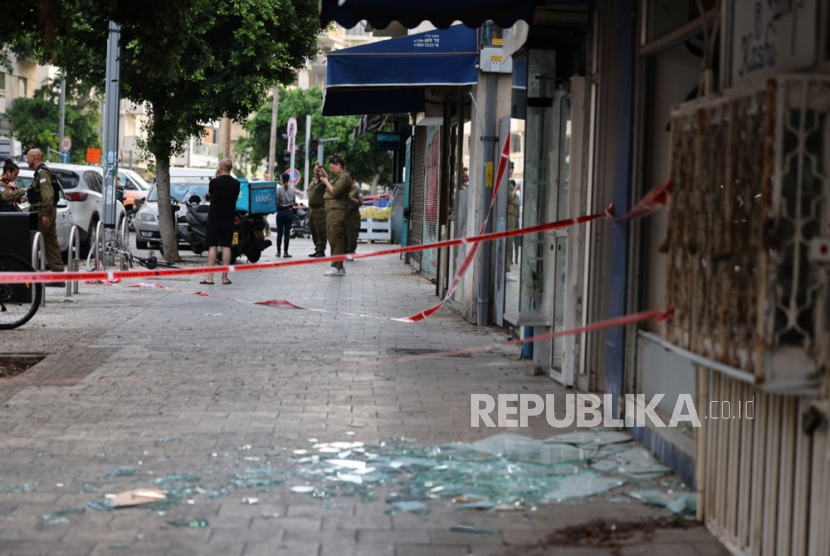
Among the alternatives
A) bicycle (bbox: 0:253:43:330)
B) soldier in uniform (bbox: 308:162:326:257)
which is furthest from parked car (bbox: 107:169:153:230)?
bicycle (bbox: 0:253:43:330)

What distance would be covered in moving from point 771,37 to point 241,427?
3878 mm

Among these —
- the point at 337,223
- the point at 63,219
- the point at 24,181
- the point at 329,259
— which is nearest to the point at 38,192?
the point at 63,219

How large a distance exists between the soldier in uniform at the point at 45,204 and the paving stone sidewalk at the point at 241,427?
257 cm

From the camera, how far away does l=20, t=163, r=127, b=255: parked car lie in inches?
869

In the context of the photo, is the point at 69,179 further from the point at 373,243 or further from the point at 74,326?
the point at 373,243

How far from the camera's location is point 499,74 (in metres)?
13.2

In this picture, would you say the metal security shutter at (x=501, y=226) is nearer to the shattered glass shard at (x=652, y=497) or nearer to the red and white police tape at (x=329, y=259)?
the red and white police tape at (x=329, y=259)

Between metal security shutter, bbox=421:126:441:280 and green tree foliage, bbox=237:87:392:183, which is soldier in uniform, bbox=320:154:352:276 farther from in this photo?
green tree foliage, bbox=237:87:392:183

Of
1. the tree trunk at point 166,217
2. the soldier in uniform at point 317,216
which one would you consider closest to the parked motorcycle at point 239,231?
the tree trunk at point 166,217

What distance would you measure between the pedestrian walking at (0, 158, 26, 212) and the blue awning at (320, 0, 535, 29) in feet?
30.0

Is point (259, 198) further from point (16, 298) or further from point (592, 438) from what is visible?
point (592, 438)

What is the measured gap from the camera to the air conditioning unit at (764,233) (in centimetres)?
411

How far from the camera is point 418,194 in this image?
23234 millimetres

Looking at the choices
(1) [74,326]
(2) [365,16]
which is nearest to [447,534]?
(2) [365,16]
